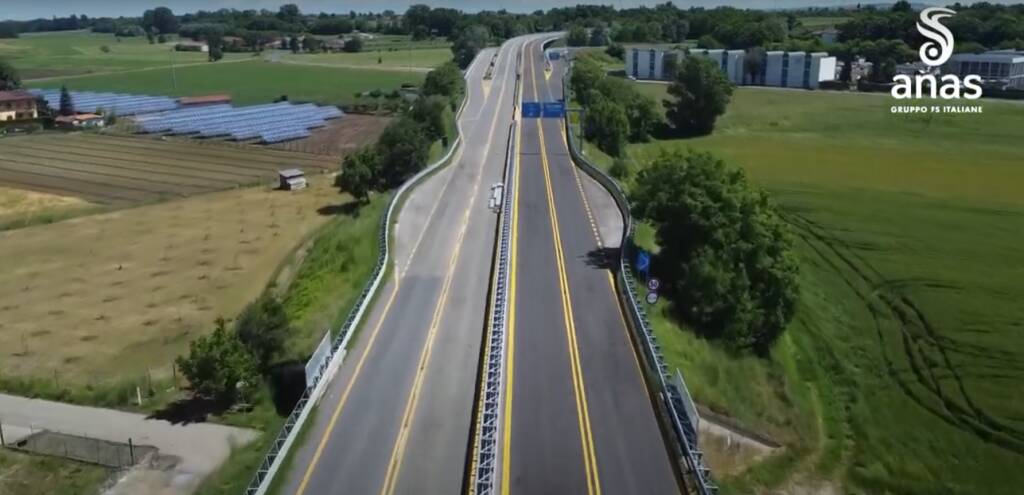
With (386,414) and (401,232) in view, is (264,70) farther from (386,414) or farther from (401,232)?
(386,414)

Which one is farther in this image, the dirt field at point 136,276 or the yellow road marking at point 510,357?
the dirt field at point 136,276

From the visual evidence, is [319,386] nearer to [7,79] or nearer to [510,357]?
[510,357]

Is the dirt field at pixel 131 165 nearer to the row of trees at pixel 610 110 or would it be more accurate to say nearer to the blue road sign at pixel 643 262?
the row of trees at pixel 610 110

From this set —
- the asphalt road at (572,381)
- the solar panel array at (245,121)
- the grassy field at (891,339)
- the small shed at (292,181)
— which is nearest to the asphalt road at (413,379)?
the asphalt road at (572,381)

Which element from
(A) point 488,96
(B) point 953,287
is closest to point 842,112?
(A) point 488,96

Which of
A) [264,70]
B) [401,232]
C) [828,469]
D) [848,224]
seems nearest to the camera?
[828,469]

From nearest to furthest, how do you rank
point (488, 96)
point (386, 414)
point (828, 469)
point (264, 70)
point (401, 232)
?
point (386, 414) → point (828, 469) → point (401, 232) → point (488, 96) → point (264, 70)
